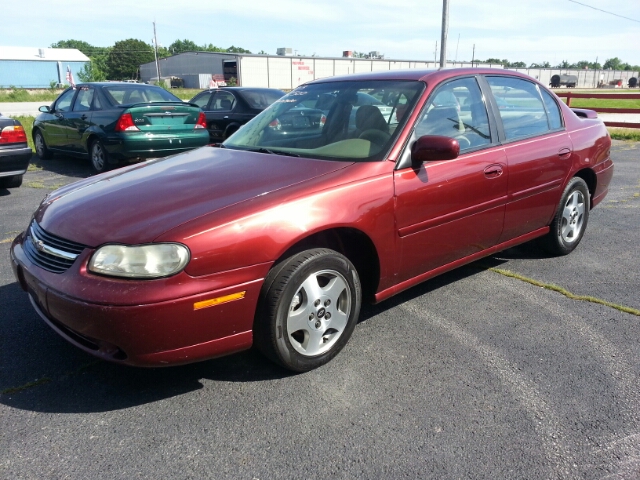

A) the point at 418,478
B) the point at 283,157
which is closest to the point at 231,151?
the point at 283,157

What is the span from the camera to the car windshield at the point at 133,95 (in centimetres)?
894

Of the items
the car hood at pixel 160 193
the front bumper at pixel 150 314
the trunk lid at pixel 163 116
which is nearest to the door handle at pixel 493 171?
the car hood at pixel 160 193

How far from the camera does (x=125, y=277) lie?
246cm

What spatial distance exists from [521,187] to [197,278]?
103 inches

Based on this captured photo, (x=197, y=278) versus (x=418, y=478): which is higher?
(x=197, y=278)

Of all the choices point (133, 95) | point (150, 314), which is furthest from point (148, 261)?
point (133, 95)

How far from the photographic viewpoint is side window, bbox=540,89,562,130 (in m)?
4.56

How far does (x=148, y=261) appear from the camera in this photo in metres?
2.46

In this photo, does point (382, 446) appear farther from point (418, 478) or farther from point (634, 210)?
point (634, 210)

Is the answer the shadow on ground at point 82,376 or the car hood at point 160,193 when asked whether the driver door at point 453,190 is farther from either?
the shadow on ground at point 82,376

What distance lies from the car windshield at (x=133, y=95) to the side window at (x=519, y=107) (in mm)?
6139

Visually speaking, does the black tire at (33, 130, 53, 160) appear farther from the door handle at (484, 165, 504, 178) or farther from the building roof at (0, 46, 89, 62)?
the building roof at (0, 46, 89, 62)

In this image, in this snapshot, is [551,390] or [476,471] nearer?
[476,471]

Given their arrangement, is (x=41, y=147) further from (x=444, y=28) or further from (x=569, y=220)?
(x=444, y=28)
